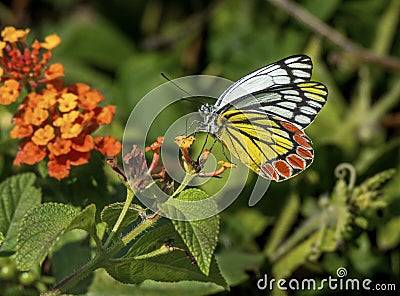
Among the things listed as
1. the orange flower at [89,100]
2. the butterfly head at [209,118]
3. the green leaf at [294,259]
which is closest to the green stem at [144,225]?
the butterfly head at [209,118]

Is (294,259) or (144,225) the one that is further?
(294,259)

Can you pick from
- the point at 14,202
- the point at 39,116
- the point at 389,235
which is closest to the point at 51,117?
the point at 39,116

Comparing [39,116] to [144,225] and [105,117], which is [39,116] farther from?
[144,225]

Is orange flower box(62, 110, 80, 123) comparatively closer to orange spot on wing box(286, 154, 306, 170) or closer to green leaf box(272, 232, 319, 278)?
orange spot on wing box(286, 154, 306, 170)

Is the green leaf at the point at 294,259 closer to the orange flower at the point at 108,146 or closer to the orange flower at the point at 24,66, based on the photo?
the orange flower at the point at 108,146

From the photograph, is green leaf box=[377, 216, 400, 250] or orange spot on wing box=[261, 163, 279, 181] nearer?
orange spot on wing box=[261, 163, 279, 181]

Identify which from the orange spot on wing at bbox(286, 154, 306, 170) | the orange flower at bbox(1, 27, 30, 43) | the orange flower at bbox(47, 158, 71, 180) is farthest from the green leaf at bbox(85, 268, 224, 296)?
the orange flower at bbox(1, 27, 30, 43)
